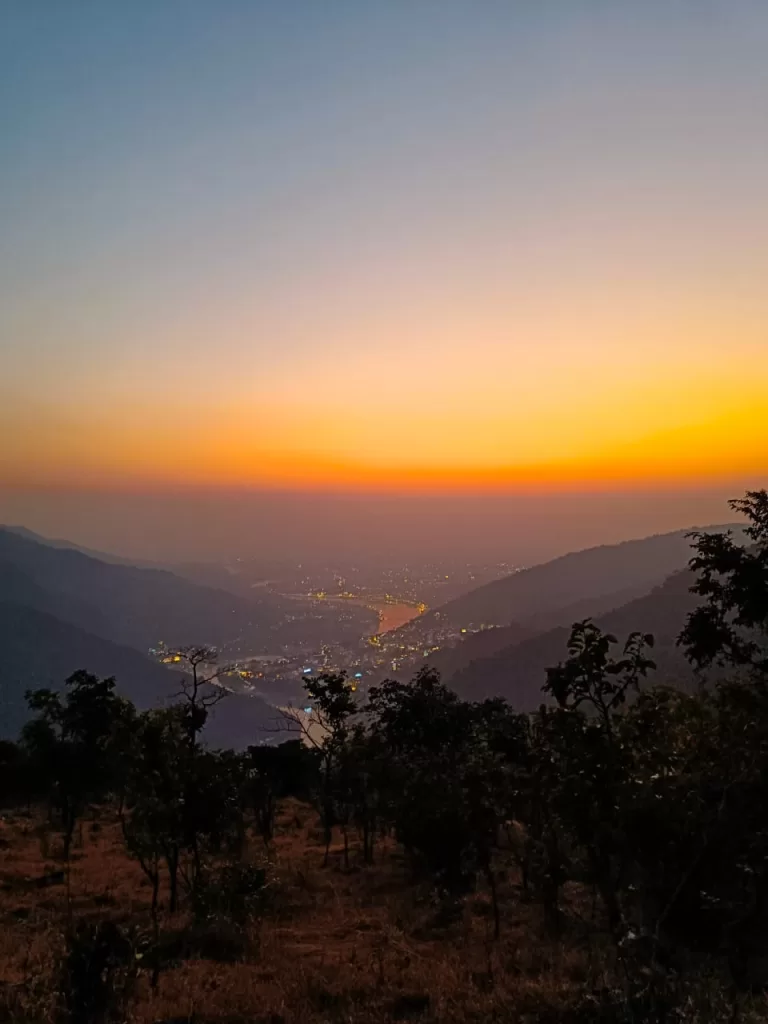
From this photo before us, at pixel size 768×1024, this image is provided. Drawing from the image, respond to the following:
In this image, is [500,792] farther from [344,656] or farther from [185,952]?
[344,656]

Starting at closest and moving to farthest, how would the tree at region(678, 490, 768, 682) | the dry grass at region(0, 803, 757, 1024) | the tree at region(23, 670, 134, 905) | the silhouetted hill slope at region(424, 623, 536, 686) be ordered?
the dry grass at region(0, 803, 757, 1024)
the tree at region(678, 490, 768, 682)
the tree at region(23, 670, 134, 905)
the silhouetted hill slope at region(424, 623, 536, 686)

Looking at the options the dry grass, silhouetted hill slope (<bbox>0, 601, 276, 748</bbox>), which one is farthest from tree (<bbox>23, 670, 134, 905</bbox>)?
silhouetted hill slope (<bbox>0, 601, 276, 748</bbox>)

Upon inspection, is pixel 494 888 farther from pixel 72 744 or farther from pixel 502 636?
pixel 502 636

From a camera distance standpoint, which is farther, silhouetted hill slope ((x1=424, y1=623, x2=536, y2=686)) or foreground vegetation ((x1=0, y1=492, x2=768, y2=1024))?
silhouetted hill slope ((x1=424, y1=623, x2=536, y2=686))

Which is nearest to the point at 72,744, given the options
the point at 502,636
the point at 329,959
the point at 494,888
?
the point at 329,959

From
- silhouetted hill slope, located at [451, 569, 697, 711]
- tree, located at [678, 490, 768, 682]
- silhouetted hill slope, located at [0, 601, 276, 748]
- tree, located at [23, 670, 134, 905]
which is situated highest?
tree, located at [678, 490, 768, 682]

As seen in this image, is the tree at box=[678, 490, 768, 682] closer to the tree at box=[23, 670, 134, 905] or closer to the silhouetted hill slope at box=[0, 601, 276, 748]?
the tree at box=[23, 670, 134, 905]
